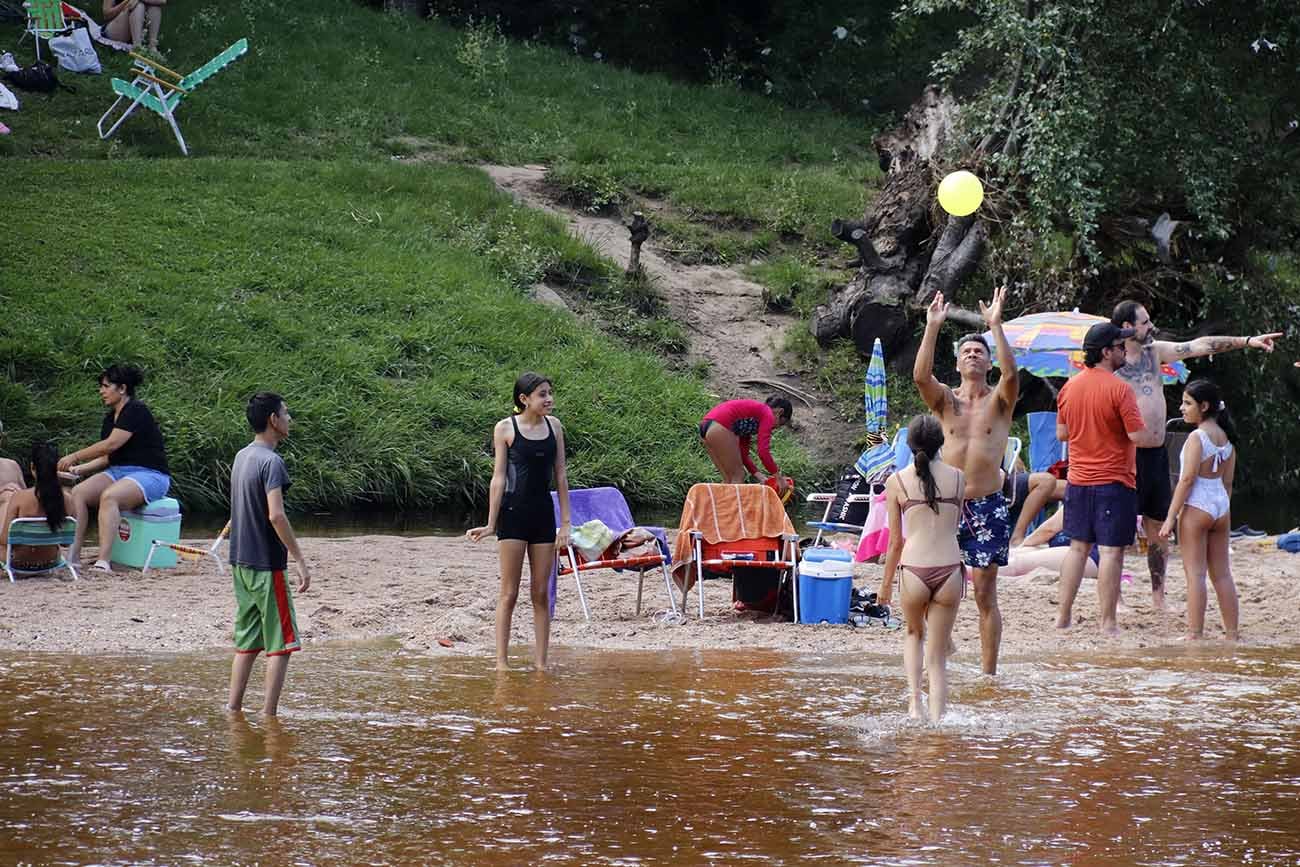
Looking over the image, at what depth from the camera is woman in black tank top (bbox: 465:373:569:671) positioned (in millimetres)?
9328

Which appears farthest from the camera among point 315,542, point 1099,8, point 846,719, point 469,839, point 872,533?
point 1099,8

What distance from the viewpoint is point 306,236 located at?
22.7 m

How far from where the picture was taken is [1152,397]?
35.4 feet

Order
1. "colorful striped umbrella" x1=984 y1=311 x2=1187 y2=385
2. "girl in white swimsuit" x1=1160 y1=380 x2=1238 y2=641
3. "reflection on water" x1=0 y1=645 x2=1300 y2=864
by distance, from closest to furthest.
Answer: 1. "reflection on water" x1=0 y1=645 x2=1300 y2=864
2. "girl in white swimsuit" x1=1160 y1=380 x2=1238 y2=641
3. "colorful striped umbrella" x1=984 y1=311 x2=1187 y2=385

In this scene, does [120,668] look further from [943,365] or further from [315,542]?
[943,365]

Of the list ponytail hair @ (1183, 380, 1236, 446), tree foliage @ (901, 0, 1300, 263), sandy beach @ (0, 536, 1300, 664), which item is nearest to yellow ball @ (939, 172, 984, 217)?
ponytail hair @ (1183, 380, 1236, 446)

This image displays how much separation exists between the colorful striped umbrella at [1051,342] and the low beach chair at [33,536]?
7.77 metres

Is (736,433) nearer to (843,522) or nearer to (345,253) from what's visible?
(843,522)

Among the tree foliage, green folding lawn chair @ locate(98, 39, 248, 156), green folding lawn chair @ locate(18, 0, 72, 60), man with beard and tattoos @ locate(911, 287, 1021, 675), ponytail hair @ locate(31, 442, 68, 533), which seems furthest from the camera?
green folding lawn chair @ locate(18, 0, 72, 60)

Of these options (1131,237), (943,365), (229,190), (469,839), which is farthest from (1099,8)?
(469,839)

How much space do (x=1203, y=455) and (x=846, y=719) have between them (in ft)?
11.8

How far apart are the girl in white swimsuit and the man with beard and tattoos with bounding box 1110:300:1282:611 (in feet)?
0.96

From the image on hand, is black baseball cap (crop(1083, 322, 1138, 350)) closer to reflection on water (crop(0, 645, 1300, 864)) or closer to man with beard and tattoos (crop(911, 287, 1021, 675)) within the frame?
man with beard and tattoos (crop(911, 287, 1021, 675))

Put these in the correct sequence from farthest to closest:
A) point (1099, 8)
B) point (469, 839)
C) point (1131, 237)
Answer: point (1131, 237)
point (1099, 8)
point (469, 839)
